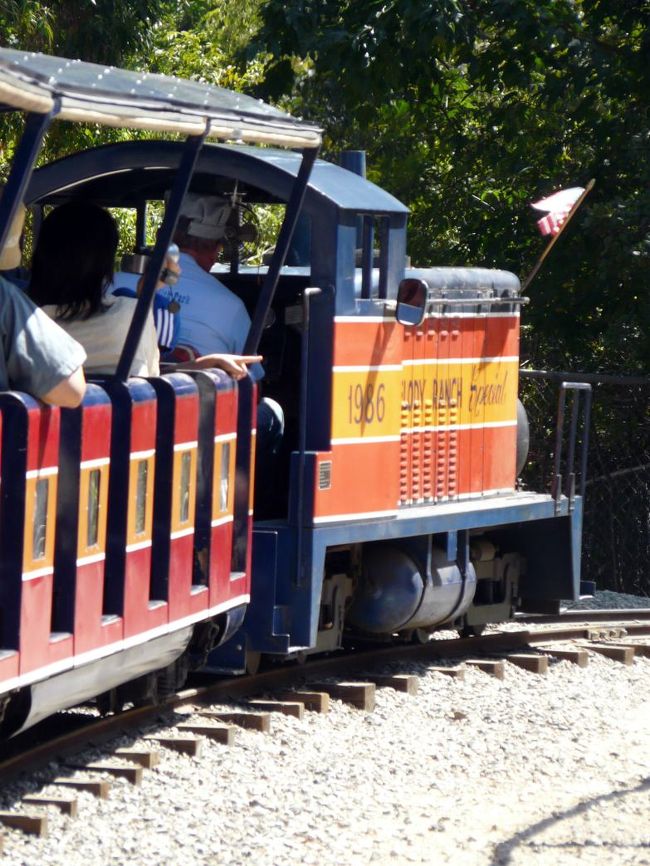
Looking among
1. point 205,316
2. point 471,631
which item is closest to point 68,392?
point 205,316

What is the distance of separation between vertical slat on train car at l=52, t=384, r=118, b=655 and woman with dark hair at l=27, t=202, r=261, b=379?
0.62 m

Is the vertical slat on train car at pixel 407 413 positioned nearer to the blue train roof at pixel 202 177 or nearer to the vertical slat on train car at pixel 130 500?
the blue train roof at pixel 202 177

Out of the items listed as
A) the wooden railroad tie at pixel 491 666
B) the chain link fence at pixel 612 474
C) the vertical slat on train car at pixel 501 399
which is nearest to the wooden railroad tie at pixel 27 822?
the wooden railroad tie at pixel 491 666

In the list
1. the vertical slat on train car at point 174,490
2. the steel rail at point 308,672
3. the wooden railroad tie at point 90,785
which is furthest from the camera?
the steel rail at point 308,672

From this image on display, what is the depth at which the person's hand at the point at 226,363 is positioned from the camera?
6.80 meters

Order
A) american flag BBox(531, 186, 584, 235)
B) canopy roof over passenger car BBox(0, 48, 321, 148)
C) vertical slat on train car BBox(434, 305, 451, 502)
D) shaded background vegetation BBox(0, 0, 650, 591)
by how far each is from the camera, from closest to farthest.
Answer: canopy roof over passenger car BBox(0, 48, 321, 148) → vertical slat on train car BBox(434, 305, 451, 502) → american flag BBox(531, 186, 584, 235) → shaded background vegetation BBox(0, 0, 650, 591)

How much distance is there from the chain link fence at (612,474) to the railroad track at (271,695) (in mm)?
4770

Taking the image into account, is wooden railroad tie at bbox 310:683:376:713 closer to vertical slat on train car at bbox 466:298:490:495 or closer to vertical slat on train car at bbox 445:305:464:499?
vertical slat on train car at bbox 445:305:464:499

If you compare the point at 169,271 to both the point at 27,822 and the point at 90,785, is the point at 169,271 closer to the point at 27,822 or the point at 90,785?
the point at 90,785

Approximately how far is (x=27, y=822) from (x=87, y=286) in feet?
6.70

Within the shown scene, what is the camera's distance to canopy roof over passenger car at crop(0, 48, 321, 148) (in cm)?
475

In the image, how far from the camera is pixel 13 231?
5004 millimetres

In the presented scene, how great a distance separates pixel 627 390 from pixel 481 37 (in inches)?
169

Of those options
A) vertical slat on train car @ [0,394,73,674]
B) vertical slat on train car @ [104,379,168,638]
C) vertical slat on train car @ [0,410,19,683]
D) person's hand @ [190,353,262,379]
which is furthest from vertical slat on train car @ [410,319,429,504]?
vertical slat on train car @ [0,410,19,683]
